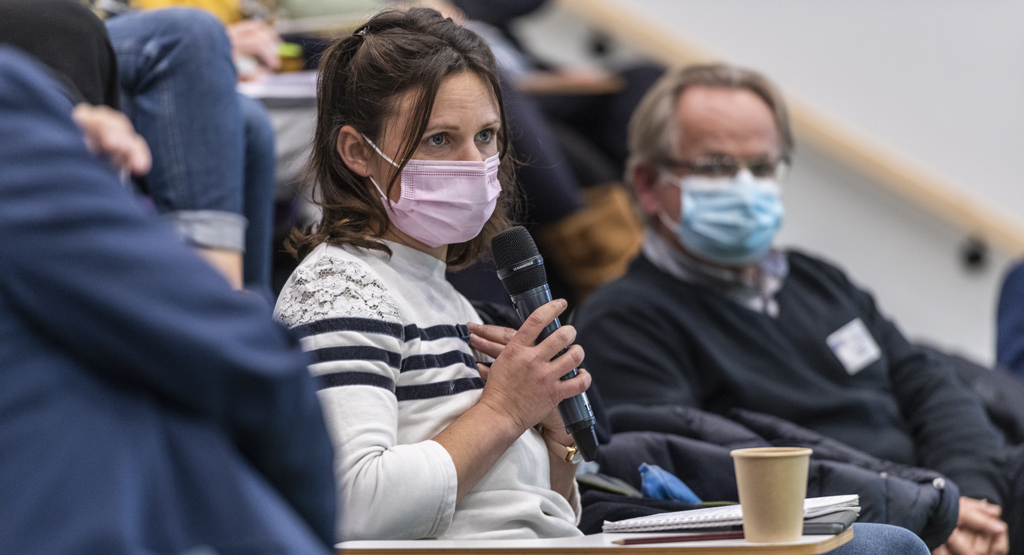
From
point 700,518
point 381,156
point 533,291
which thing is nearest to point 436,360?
point 533,291

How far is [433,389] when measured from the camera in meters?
1.18

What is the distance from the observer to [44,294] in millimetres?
665

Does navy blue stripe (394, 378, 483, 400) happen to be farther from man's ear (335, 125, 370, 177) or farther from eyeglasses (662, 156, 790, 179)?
eyeglasses (662, 156, 790, 179)

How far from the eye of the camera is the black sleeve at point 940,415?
191 cm

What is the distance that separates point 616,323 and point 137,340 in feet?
4.59

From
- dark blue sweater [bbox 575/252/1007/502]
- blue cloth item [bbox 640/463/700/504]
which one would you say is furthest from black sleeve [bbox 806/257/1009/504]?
blue cloth item [bbox 640/463/700/504]

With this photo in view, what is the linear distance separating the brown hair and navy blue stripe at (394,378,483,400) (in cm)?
18

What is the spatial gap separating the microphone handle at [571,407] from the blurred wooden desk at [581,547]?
0.19m

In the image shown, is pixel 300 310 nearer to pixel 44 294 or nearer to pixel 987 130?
pixel 44 294

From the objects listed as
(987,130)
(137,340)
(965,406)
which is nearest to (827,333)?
(965,406)

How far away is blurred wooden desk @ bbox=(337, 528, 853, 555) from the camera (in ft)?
3.03

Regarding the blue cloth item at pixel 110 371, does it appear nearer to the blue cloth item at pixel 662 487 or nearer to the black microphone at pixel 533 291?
the black microphone at pixel 533 291

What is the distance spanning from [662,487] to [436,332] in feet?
1.49

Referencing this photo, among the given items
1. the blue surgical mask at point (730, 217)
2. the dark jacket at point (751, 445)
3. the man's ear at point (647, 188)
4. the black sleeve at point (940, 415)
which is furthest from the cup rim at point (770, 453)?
the man's ear at point (647, 188)
